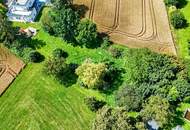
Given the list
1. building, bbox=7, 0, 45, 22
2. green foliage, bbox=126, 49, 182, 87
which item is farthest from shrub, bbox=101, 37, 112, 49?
building, bbox=7, 0, 45, 22

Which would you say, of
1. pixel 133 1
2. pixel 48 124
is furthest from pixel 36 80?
pixel 133 1

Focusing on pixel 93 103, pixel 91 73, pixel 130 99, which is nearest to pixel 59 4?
pixel 91 73

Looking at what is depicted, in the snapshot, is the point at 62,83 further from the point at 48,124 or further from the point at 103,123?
the point at 103,123

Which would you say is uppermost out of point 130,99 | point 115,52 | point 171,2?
point 171,2

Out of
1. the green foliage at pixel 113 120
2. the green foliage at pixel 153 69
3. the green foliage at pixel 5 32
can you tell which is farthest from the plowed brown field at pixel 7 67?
the green foliage at pixel 153 69

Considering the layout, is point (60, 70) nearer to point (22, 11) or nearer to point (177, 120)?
point (22, 11)

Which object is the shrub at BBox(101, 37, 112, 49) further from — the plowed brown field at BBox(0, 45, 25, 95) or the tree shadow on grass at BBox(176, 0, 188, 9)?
the tree shadow on grass at BBox(176, 0, 188, 9)

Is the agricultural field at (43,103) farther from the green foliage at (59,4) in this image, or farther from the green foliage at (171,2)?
the green foliage at (171,2)
